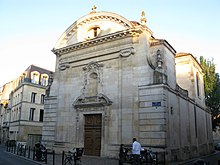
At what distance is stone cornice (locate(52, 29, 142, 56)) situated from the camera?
14692 millimetres

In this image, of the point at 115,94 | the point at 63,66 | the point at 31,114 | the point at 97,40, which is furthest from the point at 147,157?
the point at 31,114

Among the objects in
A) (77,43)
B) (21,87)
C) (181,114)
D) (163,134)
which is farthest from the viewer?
(21,87)

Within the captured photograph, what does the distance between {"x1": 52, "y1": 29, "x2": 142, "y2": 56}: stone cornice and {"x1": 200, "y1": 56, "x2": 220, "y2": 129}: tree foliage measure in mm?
16028

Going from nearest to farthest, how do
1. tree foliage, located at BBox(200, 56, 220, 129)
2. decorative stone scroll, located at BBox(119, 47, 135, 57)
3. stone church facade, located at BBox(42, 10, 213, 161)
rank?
1. stone church facade, located at BBox(42, 10, 213, 161)
2. decorative stone scroll, located at BBox(119, 47, 135, 57)
3. tree foliage, located at BBox(200, 56, 220, 129)

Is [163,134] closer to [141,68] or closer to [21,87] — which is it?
[141,68]

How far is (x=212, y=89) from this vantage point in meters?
26.9

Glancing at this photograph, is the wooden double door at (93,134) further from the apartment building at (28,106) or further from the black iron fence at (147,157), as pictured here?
the apartment building at (28,106)

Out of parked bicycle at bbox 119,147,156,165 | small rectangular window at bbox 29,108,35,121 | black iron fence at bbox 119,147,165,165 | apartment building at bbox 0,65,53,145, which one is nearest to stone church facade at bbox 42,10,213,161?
black iron fence at bbox 119,147,165,165

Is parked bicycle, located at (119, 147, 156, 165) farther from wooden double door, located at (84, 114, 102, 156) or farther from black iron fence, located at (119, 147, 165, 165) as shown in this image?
wooden double door, located at (84, 114, 102, 156)

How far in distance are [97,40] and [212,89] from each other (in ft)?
58.7

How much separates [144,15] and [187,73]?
26.1ft

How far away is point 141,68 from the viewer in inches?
545

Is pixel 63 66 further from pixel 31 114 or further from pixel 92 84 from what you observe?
pixel 31 114

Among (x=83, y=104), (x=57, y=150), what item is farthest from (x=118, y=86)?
(x=57, y=150)
